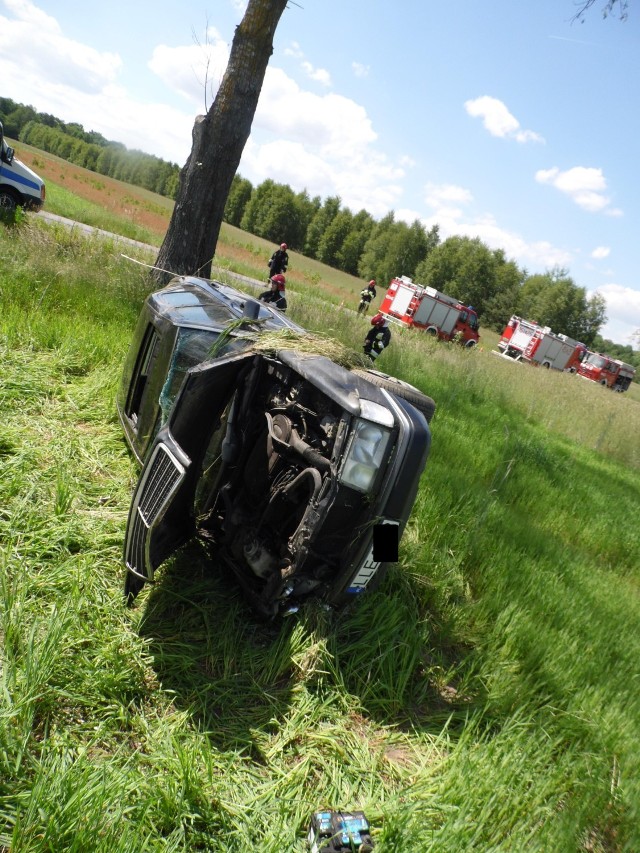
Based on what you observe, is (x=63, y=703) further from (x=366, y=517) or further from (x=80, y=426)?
(x=80, y=426)

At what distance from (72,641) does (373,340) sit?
8.29m

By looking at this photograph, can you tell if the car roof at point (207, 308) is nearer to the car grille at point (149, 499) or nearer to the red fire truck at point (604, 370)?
the car grille at point (149, 499)

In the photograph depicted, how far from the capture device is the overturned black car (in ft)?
8.52

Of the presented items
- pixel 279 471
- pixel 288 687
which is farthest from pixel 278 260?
pixel 288 687

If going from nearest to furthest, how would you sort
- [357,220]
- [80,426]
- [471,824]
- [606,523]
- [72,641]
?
[471,824], [72,641], [80,426], [606,523], [357,220]

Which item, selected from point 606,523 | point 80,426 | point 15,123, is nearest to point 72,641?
point 80,426

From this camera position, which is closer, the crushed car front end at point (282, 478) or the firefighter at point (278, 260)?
the crushed car front end at point (282, 478)

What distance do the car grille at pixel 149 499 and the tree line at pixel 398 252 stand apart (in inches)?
2527

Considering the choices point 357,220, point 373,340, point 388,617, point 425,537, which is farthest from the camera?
point 357,220

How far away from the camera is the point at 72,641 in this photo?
2441 mm

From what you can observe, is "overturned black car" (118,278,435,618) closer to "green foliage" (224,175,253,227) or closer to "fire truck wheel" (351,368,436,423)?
"fire truck wheel" (351,368,436,423)

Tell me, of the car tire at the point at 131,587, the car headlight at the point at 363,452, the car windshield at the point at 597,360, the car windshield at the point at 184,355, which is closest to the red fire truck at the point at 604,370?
the car windshield at the point at 597,360

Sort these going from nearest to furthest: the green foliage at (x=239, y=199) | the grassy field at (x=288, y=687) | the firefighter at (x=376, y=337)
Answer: the grassy field at (x=288, y=687) < the firefighter at (x=376, y=337) < the green foliage at (x=239, y=199)

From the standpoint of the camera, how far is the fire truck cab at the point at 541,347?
124 ft
